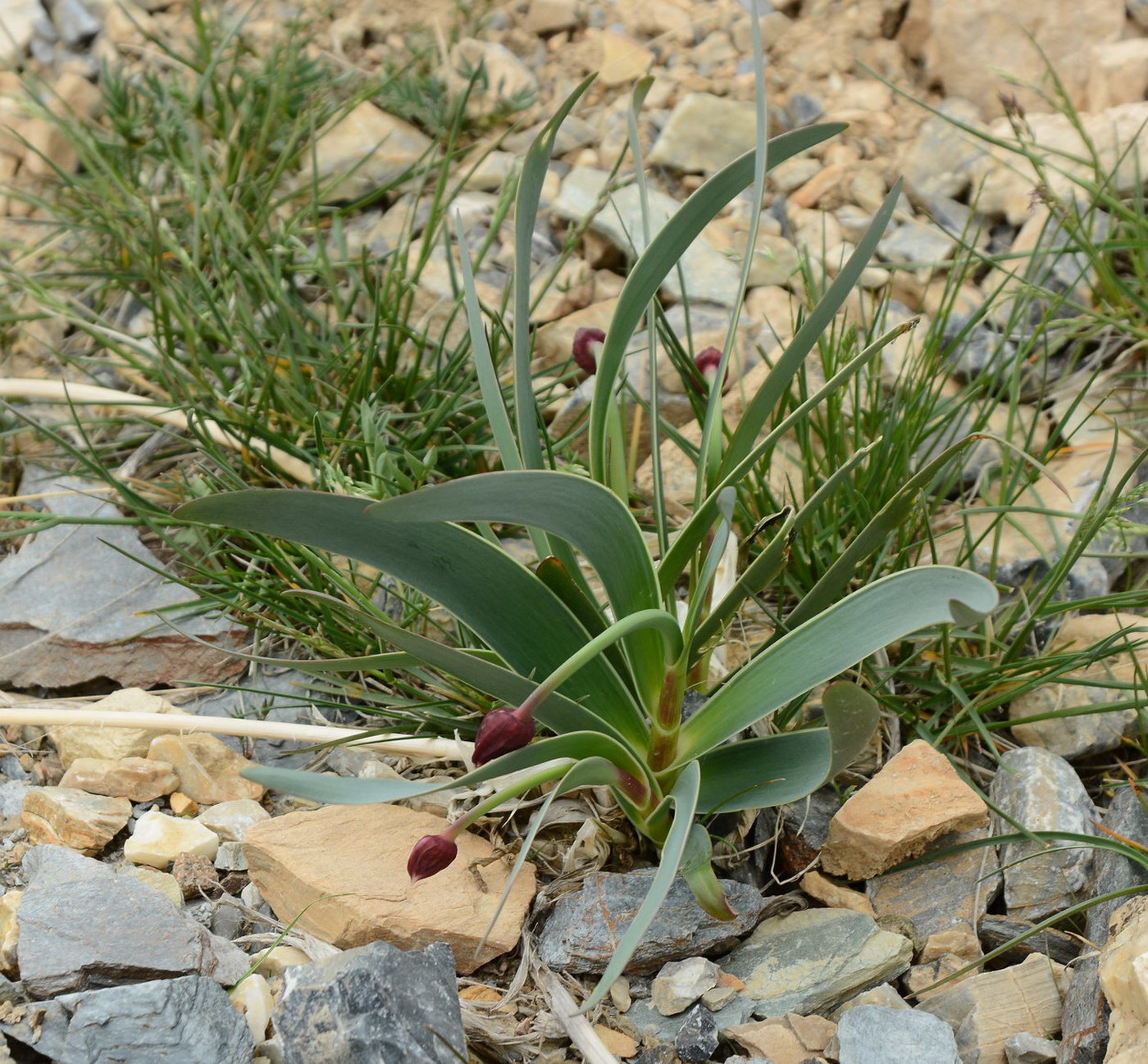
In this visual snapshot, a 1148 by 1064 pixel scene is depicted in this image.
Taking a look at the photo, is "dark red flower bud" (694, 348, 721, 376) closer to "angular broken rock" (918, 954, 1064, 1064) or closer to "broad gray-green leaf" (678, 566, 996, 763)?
"broad gray-green leaf" (678, 566, 996, 763)

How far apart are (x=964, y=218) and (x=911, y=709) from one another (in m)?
1.24

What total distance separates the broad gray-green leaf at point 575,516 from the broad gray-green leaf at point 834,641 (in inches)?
3.1

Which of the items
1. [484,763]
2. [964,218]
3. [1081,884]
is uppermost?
[964,218]

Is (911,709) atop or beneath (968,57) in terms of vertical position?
beneath

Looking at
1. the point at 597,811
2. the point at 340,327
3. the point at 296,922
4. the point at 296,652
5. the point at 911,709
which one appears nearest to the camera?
the point at 296,922

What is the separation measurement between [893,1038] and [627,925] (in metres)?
0.29

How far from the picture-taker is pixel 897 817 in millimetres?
1315

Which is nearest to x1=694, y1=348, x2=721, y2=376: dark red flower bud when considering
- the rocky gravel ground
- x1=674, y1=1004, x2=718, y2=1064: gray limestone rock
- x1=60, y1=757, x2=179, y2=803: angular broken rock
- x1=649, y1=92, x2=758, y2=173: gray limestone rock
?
the rocky gravel ground

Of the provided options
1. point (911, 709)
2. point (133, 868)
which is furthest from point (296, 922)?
point (911, 709)

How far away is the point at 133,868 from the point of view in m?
1.34

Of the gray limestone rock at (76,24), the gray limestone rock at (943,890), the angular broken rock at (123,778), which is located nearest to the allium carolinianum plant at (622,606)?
the gray limestone rock at (943,890)

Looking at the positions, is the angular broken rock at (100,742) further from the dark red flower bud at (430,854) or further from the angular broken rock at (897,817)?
the angular broken rock at (897,817)

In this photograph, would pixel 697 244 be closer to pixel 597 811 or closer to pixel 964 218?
pixel 964 218

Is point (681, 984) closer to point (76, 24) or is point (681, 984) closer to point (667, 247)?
point (667, 247)
